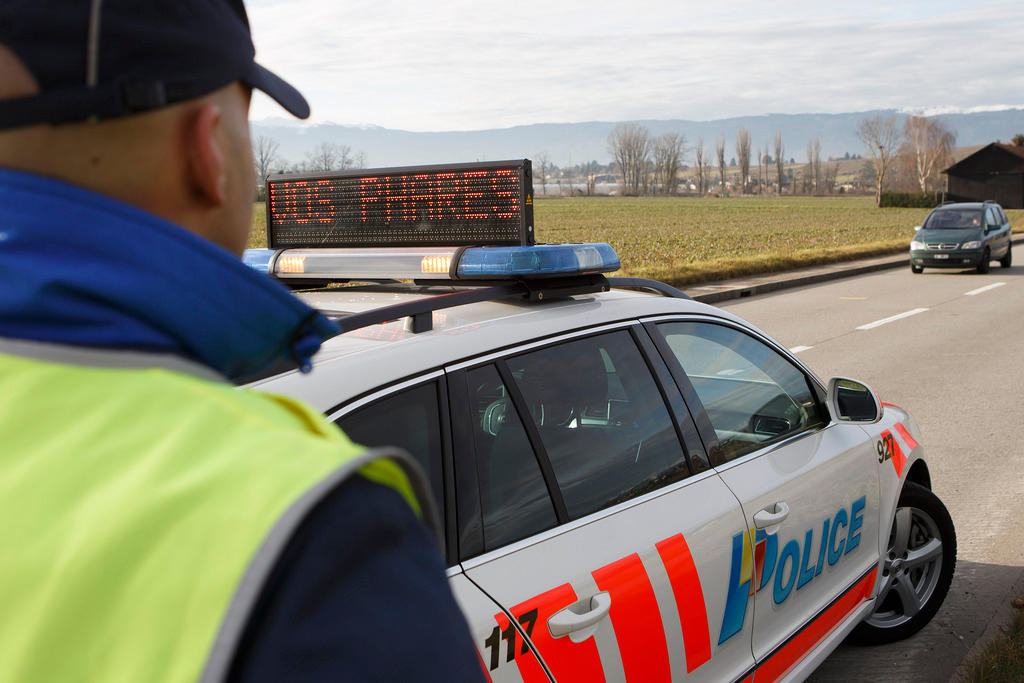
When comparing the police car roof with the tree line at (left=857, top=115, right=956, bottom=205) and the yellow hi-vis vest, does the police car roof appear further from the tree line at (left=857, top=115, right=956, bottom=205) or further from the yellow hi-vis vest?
the tree line at (left=857, top=115, right=956, bottom=205)

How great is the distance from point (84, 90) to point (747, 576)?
7.72ft

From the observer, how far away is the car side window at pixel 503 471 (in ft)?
6.94

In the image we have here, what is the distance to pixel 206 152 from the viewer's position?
0.81 meters

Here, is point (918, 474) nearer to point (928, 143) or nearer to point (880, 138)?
point (880, 138)

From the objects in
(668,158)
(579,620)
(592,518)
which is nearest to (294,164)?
(592,518)

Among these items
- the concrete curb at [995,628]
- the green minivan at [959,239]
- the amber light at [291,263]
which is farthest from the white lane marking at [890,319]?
the amber light at [291,263]

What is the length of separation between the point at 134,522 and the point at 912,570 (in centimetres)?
397

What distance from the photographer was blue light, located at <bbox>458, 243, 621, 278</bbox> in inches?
103

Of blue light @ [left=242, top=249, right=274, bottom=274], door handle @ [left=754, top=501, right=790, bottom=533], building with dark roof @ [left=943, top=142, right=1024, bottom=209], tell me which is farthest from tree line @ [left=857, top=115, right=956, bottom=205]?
blue light @ [left=242, top=249, right=274, bottom=274]

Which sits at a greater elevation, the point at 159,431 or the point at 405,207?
the point at 405,207

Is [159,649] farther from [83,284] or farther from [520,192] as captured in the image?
[520,192]

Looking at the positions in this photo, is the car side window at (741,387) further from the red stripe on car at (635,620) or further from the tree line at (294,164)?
the tree line at (294,164)

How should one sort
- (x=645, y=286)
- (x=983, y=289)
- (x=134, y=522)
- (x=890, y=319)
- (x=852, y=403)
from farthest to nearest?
(x=983, y=289), (x=890, y=319), (x=852, y=403), (x=645, y=286), (x=134, y=522)

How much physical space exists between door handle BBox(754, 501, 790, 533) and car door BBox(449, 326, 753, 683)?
0.10 meters
